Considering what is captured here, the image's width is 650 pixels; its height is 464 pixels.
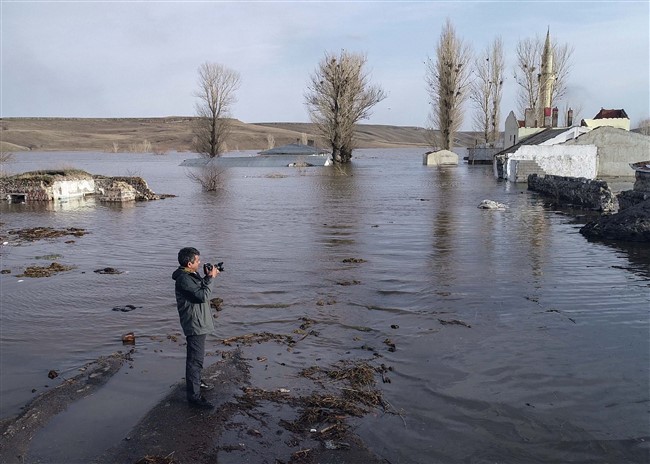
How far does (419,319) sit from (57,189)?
82.0 feet

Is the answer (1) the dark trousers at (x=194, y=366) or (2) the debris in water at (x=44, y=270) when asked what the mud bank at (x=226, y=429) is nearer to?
(1) the dark trousers at (x=194, y=366)

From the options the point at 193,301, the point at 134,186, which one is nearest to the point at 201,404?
the point at 193,301

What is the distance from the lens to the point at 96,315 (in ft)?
29.6

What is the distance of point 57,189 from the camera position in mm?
28750

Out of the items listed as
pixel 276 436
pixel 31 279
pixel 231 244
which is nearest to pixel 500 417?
pixel 276 436

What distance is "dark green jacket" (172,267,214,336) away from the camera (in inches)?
227

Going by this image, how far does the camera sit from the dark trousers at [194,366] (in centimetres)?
570

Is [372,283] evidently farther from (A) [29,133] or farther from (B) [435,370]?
(A) [29,133]

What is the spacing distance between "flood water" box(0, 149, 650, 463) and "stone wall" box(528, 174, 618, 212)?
14.4 feet

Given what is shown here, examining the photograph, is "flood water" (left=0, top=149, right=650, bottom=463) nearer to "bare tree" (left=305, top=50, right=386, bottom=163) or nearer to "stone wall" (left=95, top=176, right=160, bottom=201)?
"stone wall" (left=95, top=176, right=160, bottom=201)

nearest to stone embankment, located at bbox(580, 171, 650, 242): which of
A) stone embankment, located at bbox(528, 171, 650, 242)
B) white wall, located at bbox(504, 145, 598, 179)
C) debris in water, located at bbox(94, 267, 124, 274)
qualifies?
stone embankment, located at bbox(528, 171, 650, 242)

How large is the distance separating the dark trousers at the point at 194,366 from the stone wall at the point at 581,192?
65.0 feet

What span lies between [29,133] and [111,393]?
184m

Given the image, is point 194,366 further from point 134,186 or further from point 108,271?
point 134,186
